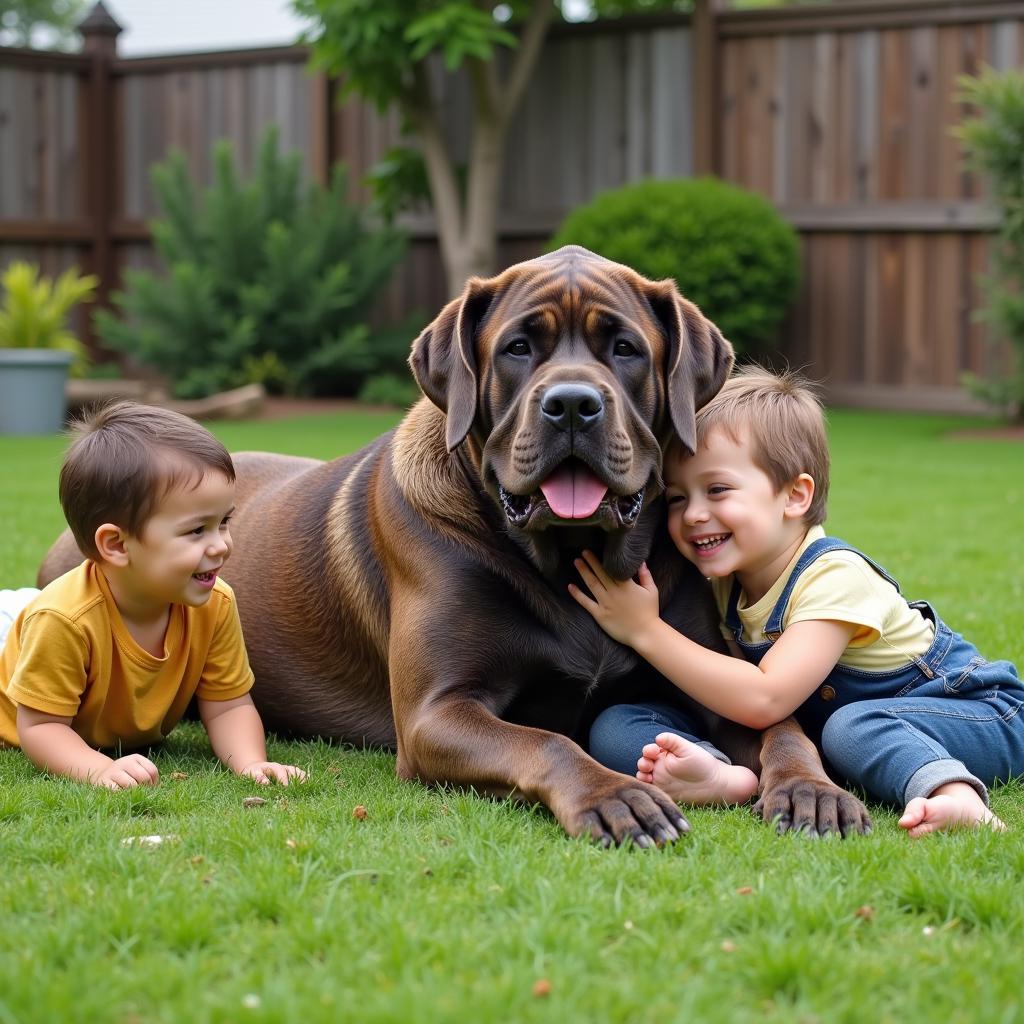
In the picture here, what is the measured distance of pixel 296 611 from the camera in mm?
4414

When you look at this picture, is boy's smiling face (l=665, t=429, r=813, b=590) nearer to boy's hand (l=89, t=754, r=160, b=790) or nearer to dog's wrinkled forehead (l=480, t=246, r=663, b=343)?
dog's wrinkled forehead (l=480, t=246, r=663, b=343)

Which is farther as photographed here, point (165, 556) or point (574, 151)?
point (574, 151)

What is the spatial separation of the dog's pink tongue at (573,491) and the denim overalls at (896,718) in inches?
22.4

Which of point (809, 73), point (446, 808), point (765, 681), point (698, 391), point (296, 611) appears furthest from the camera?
point (809, 73)

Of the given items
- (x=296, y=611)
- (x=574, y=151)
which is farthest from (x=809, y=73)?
(x=296, y=611)

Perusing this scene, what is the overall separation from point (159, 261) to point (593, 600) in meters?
14.7

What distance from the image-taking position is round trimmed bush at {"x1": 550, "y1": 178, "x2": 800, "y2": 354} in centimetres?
1270

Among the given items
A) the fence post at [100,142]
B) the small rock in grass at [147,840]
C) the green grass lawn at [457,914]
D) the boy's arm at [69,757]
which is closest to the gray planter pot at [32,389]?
the fence post at [100,142]

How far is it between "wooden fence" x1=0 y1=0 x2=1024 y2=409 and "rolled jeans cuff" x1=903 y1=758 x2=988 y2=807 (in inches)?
404

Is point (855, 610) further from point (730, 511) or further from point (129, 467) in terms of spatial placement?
point (129, 467)

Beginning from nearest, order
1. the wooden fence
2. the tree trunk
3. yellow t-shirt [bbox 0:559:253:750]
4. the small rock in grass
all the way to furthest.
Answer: the small rock in grass
yellow t-shirt [bbox 0:559:253:750]
the wooden fence
the tree trunk

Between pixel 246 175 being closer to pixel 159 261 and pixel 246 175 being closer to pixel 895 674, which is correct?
pixel 159 261

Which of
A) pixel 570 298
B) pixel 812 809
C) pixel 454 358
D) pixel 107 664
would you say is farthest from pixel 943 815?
pixel 107 664

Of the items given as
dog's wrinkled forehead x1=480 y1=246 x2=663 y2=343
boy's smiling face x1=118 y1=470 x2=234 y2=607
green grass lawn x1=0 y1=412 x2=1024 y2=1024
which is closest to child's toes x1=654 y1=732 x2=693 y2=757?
green grass lawn x1=0 y1=412 x2=1024 y2=1024
